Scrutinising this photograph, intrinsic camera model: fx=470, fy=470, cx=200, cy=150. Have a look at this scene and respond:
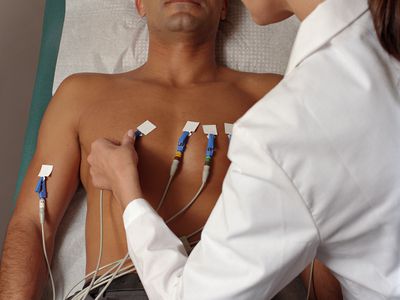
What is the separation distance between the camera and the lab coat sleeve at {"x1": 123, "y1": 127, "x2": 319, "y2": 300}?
23.0 inches

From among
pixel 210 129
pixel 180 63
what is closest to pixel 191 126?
pixel 210 129

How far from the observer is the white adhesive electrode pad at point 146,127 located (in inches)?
51.3

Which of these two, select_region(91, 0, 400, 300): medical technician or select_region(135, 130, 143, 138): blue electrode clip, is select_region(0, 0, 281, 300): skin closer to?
select_region(135, 130, 143, 138): blue electrode clip

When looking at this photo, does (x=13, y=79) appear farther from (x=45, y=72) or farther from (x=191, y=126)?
(x=191, y=126)

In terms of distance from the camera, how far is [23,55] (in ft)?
6.07

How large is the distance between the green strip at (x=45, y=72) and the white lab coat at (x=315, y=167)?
3.45 ft

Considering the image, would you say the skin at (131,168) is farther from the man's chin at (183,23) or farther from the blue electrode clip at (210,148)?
the man's chin at (183,23)

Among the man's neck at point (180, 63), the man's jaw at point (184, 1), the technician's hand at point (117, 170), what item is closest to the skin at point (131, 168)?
the technician's hand at point (117, 170)

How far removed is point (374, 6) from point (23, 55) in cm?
157

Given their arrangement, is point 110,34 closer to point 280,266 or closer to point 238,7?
point 238,7

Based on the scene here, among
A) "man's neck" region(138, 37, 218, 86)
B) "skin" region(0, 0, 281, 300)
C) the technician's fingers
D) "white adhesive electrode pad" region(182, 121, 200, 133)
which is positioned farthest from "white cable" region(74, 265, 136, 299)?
"man's neck" region(138, 37, 218, 86)

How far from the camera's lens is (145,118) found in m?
1.34

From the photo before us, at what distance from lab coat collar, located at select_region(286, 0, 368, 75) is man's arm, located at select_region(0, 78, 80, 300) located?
2.87ft

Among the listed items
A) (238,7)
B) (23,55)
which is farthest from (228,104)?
(23,55)
